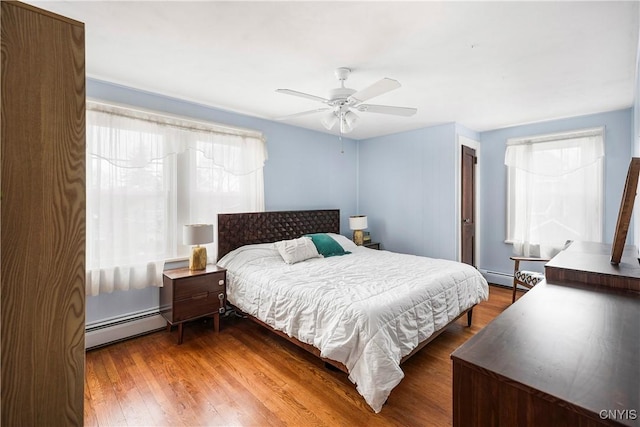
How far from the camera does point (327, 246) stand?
3836 millimetres

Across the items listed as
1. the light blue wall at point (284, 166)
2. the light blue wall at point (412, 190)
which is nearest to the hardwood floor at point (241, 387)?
the light blue wall at point (284, 166)

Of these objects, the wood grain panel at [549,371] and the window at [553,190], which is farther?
the window at [553,190]

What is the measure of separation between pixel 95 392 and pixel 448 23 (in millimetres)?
3523

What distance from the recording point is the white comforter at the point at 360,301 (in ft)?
6.23

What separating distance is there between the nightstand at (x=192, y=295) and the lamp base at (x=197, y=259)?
0.17ft

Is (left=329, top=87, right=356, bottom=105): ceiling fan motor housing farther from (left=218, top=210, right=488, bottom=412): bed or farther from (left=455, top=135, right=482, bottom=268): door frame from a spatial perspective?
(left=455, top=135, right=482, bottom=268): door frame

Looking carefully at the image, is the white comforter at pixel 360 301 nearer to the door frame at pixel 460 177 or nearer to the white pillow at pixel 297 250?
the white pillow at pixel 297 250

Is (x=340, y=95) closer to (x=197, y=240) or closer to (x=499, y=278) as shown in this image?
(x=197, y=240)

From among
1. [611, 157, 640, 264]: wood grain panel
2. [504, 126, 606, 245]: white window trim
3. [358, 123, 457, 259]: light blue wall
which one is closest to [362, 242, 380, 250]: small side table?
[358, 123, 457, 259]: light blue wall

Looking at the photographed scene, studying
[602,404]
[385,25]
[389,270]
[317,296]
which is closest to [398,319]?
[317,296]

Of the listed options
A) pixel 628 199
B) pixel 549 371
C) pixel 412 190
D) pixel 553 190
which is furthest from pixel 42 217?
pixel 553 190

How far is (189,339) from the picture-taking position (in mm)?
2979

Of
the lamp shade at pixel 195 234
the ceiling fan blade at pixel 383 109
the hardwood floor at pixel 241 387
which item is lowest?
the hardwood floor at pixel 241 387

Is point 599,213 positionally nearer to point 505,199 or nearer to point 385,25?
point 505,199
